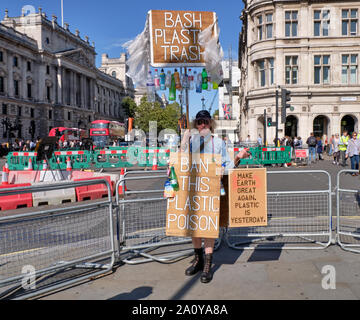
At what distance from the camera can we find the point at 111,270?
445 centimetres

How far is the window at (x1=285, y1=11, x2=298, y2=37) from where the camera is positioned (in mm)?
30953

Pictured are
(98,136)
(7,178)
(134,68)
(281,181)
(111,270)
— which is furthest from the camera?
(98,136)

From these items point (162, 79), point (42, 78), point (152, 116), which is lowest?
point (162, 79)

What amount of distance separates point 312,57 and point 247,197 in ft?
97.2

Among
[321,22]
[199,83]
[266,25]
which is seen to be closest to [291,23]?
[266,25]

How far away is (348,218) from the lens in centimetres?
676

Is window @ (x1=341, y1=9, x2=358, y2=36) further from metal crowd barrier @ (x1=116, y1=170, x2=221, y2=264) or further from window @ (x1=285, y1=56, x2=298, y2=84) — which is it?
metal crowd barrier @ (x1=116, y1=170, x2=221, y2=264)

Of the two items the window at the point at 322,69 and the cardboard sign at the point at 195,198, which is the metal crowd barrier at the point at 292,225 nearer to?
the cardboard sign at the point at 195,198

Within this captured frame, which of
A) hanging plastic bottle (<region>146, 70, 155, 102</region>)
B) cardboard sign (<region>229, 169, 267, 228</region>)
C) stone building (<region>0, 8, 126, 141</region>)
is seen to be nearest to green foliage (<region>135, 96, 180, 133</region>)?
stone building (<region>0, 8, 126, 141</region>)

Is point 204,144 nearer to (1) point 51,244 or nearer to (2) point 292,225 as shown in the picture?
(1) point 51,244

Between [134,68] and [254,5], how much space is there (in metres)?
29.9

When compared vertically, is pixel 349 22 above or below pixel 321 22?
below
